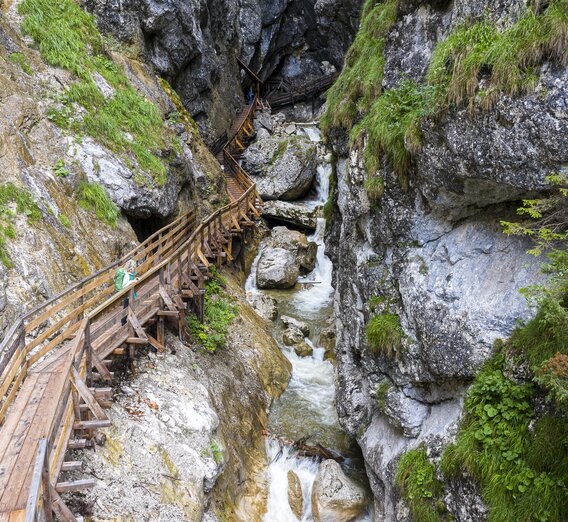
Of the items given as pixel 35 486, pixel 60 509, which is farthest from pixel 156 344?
pixel 35 486

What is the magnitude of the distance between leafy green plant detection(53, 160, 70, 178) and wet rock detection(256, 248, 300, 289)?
32.7 ft

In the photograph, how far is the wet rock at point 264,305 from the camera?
56.2 ft

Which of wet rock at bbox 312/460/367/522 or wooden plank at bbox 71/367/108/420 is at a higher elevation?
wooden plank at bbox 71/367/108/420

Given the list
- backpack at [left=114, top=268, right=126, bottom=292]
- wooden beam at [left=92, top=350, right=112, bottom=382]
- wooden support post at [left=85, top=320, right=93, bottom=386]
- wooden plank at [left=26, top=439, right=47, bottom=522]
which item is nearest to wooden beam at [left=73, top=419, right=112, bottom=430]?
wooden support post at [left=85, top=320, right=93, bottom=386]

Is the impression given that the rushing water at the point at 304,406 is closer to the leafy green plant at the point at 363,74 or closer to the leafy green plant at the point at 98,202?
the leafy green plant at the point at 98,202

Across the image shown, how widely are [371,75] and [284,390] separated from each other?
383 inches

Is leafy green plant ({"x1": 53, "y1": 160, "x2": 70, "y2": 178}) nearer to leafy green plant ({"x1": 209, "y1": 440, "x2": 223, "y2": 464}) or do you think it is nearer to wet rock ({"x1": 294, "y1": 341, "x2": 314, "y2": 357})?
leafy green plant ({"x1": 209, "y1": 440, "x2": 223, "y2": 464})

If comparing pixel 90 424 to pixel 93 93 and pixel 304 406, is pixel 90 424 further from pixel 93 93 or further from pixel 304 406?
pixel 93 93

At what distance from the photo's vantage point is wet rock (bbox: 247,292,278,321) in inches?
675

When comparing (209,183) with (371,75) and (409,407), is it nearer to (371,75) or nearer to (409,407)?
(371,75)

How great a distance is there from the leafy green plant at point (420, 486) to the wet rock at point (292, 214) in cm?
1678

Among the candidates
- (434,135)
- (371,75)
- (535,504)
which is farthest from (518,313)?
(371,75)

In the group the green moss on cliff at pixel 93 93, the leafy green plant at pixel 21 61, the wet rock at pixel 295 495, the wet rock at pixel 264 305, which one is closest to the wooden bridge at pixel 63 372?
the green moss on cliff at pixel 93 93

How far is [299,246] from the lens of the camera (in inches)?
835
